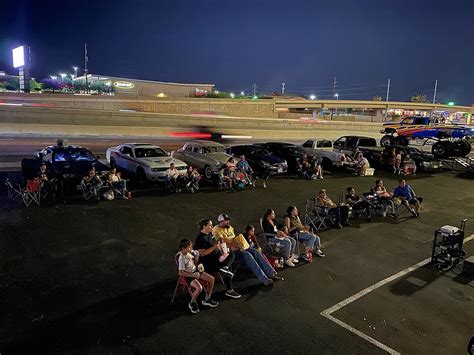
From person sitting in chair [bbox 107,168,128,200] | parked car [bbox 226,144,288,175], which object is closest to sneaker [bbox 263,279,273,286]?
person sitting in chair [bbox 107,168,128,200]

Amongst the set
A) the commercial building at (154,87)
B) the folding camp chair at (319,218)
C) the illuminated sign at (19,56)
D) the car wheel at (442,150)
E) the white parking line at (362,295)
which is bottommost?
the white parking line at (362,295)

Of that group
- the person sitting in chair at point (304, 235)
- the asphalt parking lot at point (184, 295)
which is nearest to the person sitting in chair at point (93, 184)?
the asphalt parking lot at point (184, 295)

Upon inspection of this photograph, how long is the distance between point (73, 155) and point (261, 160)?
26.8 feet

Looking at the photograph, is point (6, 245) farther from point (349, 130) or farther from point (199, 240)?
point (349, 130)

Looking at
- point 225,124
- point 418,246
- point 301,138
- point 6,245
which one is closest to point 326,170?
point 418,246

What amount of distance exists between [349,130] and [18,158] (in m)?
39.2

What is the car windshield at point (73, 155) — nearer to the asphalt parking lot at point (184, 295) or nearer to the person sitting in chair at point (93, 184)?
the person sitting in chair at point (93, 184)

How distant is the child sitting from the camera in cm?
642

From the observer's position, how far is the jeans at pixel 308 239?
8828 millimetres

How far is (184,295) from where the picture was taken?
6.94 metres

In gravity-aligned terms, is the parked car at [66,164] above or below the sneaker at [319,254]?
above

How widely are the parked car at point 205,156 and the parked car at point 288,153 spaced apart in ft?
12.6

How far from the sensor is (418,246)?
995cm

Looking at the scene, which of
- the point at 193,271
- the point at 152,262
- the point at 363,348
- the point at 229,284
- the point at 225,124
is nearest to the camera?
the point at 363,348
